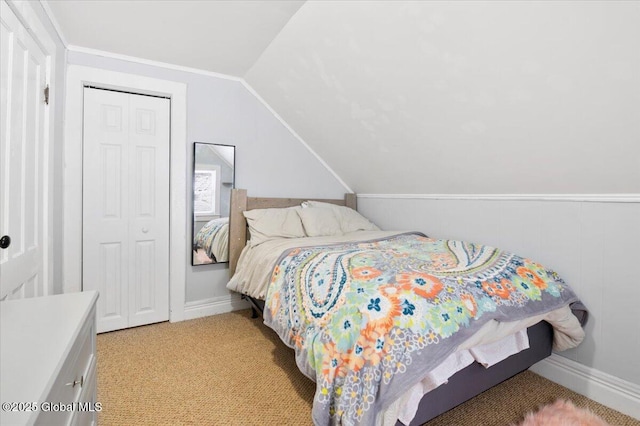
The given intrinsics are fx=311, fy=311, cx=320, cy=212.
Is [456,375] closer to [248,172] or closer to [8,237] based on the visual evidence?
[8,237]

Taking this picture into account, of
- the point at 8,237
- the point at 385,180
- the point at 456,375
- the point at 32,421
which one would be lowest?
the point at 456,375

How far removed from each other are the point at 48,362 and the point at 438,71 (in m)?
1.96

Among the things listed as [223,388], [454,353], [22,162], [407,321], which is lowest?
[223,388]

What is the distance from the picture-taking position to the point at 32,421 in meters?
0.51

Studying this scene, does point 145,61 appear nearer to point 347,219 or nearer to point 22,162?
point 22,162

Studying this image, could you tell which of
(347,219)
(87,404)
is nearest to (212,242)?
(347,219)

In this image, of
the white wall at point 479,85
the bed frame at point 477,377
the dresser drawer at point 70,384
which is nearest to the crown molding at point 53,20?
the white wall at point 479,85

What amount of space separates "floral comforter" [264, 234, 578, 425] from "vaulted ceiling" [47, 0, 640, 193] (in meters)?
0.65

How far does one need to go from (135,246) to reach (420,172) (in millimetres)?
2418

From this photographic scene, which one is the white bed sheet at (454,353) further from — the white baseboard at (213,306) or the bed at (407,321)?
the white baseboard at (213,306)

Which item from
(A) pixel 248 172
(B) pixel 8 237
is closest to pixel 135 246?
(A) pixel 248 172

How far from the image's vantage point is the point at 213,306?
2.84 meters

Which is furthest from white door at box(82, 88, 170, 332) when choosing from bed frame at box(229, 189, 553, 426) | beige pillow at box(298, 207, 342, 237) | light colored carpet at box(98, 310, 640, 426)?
beige pillow at box(298, 207, 342, 237)

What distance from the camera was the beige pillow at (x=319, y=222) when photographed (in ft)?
9.16
